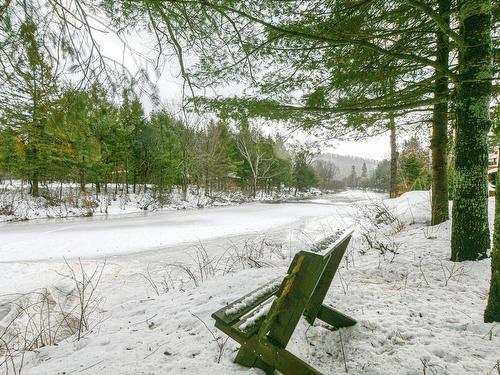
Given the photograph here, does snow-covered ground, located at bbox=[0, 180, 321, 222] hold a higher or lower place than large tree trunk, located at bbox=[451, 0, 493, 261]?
lower

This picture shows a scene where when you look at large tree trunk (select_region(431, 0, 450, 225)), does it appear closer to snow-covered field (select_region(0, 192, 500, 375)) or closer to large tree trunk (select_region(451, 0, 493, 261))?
snow-covered field (select_region(0, 192, 500, 375))

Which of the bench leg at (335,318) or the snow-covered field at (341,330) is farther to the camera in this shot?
the bench leg at (335,318)

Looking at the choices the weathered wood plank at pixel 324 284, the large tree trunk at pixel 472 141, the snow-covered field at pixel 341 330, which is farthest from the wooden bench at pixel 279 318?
the large tree trunk at pixel 472 141

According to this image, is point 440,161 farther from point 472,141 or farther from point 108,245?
point 108,245

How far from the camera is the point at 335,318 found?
2.38 metres

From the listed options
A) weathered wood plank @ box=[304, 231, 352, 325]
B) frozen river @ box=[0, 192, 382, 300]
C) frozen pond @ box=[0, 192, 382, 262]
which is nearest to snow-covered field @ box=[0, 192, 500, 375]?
frozen river @ box=[0, 192, 382, 300]

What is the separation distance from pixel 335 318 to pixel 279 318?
1.01 meters

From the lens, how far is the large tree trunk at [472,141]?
10.7 ft

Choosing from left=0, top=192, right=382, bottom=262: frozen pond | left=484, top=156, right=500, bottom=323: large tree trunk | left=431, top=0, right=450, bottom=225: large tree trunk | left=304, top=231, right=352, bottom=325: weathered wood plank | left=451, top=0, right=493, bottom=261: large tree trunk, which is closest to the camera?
left=484, top=156, right=500, bottom=323: large tree trunk

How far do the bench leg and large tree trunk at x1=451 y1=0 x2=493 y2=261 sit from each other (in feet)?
7.62

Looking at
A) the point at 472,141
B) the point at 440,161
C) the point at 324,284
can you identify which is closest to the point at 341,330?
the point at 324,284

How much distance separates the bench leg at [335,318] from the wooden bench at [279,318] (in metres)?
0.75

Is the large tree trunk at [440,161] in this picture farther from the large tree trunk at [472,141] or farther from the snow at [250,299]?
the snow at [250,299]

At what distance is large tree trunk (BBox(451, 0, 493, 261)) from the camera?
3250 mm
